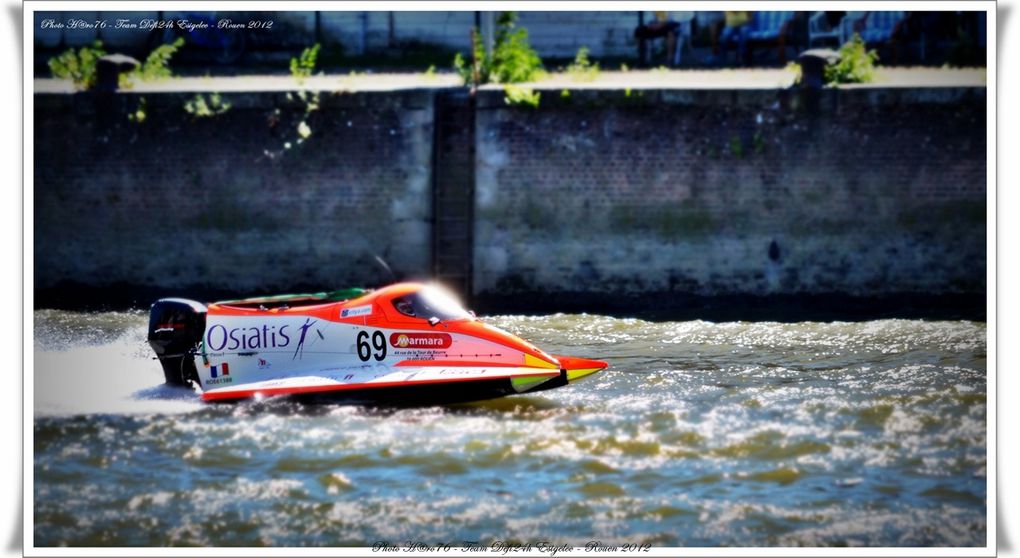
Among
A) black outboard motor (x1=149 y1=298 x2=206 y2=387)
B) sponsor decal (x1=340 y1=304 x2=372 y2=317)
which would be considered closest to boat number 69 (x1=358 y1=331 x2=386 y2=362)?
sponsor decal (x1=340 y1=304 x2=372 y2=317)

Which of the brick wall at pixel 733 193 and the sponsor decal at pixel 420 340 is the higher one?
the brick wall at pixel 733 193

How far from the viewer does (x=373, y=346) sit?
13453mm

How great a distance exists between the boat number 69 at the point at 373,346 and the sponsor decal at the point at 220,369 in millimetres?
1357

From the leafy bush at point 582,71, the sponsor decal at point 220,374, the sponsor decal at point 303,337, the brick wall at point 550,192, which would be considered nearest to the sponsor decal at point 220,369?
the sponsor decal at point 220,374

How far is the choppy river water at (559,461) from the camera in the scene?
9.85 m

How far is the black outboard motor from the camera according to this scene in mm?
13836

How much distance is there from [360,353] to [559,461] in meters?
3.03

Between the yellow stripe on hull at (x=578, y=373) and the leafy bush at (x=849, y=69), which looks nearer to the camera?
the yellow stripe on hull at (x=578, y=373)

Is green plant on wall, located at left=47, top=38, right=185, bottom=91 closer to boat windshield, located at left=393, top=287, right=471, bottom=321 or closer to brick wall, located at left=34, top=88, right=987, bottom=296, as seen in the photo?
brick wall, located at left=34, top=88, right=987, bottom=296

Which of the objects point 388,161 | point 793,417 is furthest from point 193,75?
point 793,417

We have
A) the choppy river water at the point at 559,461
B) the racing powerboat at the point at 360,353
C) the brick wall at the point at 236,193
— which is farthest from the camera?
the brick wall at the point at 236,193

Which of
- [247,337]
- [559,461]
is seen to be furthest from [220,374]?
[559,461]

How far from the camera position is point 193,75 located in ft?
76.8

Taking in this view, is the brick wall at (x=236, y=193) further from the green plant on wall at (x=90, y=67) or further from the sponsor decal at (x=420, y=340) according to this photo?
the sponsor decal at (x=420, y=340)
